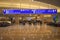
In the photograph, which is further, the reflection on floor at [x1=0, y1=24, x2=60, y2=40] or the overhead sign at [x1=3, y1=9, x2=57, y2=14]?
the overhead sign at [x1=3, y1=9, x2=57, y2=14]

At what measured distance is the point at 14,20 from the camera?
44.6m

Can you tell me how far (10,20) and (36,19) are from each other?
19.0ft

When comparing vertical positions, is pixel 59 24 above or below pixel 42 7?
below

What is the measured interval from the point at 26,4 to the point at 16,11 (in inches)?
166

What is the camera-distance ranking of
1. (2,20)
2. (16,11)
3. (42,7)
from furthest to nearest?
1. (2,20)
2. (42,7)
3. (16,11)

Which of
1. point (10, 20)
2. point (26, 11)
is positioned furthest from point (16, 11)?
point (10, 20)

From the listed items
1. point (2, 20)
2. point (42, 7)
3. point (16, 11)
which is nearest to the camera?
point (16, 11)

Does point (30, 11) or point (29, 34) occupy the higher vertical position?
point (30, 11)

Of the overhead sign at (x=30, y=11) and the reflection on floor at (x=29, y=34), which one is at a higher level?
the overhead sign at (x=30, y=11)

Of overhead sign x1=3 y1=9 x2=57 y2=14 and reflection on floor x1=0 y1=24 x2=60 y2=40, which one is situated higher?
overhead sign x1=3 y1=9 x2=57 y2=14

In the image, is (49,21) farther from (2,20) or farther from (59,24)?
(2,20)

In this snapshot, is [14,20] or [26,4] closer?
[26,4]

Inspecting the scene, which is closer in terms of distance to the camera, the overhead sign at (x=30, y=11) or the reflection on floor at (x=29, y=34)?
the reflection on floor at (x=29, y=34)

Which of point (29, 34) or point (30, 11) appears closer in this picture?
point (29, 34)
